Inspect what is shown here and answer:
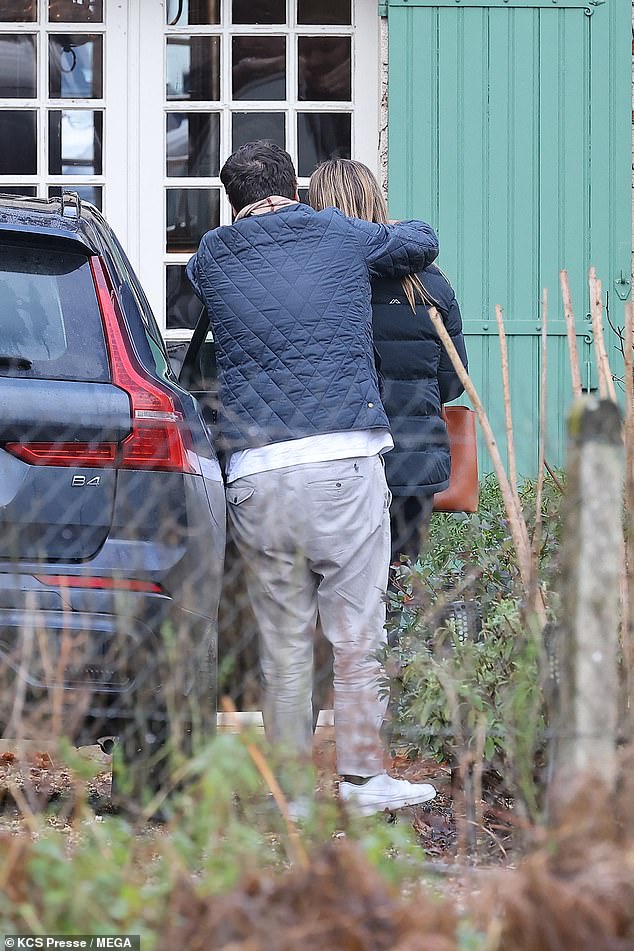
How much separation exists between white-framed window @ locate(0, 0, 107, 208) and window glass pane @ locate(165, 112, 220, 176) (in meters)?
0.38

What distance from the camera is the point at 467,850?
11.3ft

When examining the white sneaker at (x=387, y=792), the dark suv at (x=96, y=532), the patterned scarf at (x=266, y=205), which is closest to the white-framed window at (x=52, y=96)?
the patterned scarf at (x=266, y=205)

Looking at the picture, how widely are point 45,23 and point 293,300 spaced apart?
378 centimetres

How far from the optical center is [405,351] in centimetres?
405

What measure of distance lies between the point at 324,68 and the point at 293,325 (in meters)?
3.49

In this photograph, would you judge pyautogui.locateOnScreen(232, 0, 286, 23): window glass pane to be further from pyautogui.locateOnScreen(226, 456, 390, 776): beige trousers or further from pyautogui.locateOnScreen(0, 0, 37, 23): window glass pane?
pyautogui.locateOnScreen(226, 456, 390, 776): beige trousers

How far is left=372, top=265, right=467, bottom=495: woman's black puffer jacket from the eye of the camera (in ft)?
13.2

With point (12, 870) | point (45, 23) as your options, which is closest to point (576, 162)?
point (45, 23)

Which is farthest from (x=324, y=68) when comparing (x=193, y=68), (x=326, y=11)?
(x=193, y=68)

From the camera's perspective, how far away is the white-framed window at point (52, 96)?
668 centimetres

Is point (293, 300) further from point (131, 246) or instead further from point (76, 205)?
point (131, 246)

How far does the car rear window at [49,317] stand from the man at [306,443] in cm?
39

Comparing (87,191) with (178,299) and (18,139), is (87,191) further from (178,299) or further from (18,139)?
(178,299)

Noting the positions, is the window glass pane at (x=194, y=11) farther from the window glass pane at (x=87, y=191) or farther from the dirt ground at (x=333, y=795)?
the dirt ground at (x=333, y=795)
